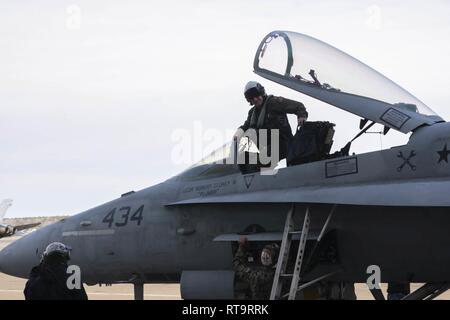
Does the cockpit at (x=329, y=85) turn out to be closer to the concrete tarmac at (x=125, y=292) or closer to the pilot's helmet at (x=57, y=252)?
the pilot's helmet at (x=57, y=252)

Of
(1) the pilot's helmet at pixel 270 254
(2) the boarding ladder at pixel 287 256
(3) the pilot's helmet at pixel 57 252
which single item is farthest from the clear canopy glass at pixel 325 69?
(3) the pilot's helmet at pixel 57 252

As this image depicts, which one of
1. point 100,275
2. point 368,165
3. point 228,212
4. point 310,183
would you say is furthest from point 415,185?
point 100,275

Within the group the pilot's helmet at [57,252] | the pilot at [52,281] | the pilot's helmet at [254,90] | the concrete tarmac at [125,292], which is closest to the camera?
the pilot at [52,281]

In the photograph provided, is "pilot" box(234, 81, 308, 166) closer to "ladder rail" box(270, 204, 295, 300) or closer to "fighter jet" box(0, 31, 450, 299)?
"fighter jet" box(0, 31, 450, 299)

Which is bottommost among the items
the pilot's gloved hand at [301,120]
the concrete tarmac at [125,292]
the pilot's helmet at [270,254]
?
the concrete tarmac at [125,292]

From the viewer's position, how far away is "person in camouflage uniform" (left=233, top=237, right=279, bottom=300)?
891 cm

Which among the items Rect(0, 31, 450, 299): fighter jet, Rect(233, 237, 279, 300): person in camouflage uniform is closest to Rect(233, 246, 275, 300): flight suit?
Rect(233, 237, 279, 300): person in camouflage uniform

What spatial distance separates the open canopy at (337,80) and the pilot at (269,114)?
8.5 inches

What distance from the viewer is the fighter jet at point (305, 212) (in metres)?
8.07

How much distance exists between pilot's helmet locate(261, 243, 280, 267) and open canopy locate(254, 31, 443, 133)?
68.1 inches

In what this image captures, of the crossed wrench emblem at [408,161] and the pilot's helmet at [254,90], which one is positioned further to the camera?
the pilot's helmet at [254,90]
